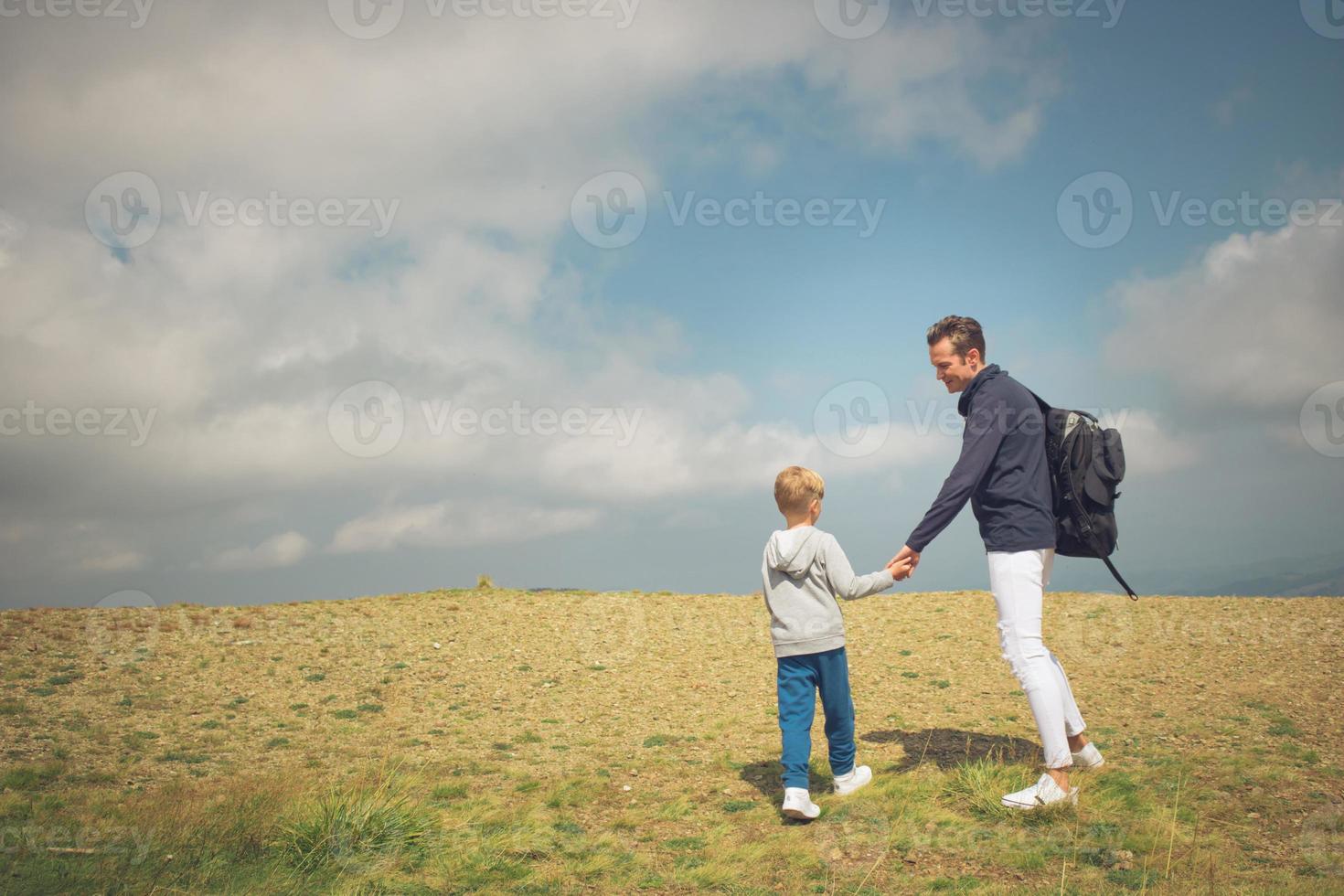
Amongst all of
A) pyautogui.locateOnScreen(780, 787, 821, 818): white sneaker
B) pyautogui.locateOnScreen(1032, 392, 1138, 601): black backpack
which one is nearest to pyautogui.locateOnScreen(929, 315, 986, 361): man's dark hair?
pyautogui.locateOnScreen(1032, 392, 1138, 601): black backpack

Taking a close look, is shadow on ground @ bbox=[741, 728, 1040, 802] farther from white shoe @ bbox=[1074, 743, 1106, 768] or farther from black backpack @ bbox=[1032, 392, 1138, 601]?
black backpack @ bbox=[1032, 392, 1138, 601]

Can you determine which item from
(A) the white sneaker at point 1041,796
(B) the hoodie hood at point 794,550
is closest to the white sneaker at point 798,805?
(A) the white sneaker at point 1041,796

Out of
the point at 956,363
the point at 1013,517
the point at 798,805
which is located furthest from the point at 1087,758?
the point at 956,363

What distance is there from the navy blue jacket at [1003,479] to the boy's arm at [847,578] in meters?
0.40

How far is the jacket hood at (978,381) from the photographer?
6008mm

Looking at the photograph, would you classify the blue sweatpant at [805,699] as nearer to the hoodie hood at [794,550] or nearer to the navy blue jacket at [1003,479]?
the hoodie hood at [794,550]

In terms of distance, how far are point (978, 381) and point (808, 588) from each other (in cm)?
202

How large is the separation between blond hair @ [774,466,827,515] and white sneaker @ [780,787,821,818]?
1.99m

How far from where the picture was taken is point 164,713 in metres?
9.77

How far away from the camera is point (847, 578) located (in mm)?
5719

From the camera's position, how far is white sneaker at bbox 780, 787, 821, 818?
18.4 feet

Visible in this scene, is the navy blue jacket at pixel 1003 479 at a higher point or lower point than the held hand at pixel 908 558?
higher

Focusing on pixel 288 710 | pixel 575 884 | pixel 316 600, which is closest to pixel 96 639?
pixel 316 600

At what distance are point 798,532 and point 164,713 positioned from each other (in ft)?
27.9
